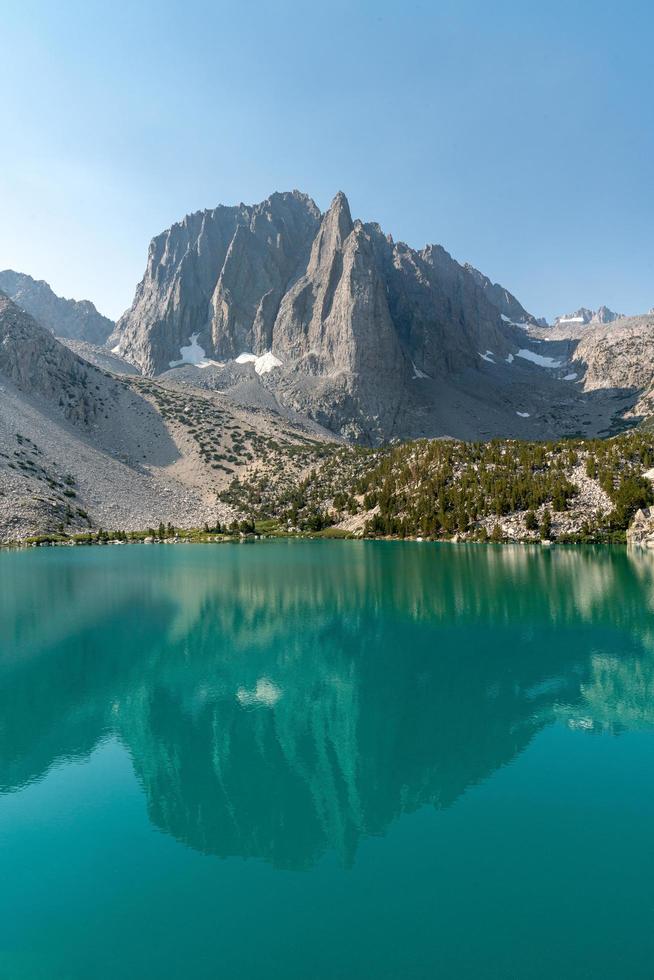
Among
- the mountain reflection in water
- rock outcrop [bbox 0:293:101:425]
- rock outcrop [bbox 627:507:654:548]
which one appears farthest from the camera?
rock outcrop [bbox 0:293:101:425]

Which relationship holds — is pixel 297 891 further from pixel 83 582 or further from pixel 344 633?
pixel 83 582

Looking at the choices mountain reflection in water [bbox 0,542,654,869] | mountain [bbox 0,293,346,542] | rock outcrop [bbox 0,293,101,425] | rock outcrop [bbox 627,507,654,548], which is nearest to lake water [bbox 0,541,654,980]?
mountain reflection in water [bbox 0,542,654,869]

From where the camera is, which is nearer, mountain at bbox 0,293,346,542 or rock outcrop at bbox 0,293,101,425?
mountain at bbox 0,293,346,542

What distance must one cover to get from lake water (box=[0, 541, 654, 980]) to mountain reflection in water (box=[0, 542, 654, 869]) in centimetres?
10

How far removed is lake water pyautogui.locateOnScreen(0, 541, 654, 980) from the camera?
7.97 m

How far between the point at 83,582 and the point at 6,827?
34.6 metres

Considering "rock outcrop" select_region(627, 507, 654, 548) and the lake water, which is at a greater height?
"rock outcrop" select_region(627, 507, 654, 548)

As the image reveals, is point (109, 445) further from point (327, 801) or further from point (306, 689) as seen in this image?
point (327, 801)

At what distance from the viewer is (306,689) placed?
19.2m

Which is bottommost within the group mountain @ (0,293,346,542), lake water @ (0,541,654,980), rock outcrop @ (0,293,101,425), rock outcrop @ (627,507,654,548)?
lake water @ (0,541,654,980)

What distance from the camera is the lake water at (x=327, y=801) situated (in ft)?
26.1

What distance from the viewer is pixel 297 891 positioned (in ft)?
30.1

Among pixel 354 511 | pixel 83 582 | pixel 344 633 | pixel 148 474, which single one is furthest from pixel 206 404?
pixel 344 633

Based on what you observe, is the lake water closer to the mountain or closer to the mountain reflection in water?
the mountain reflection in water
